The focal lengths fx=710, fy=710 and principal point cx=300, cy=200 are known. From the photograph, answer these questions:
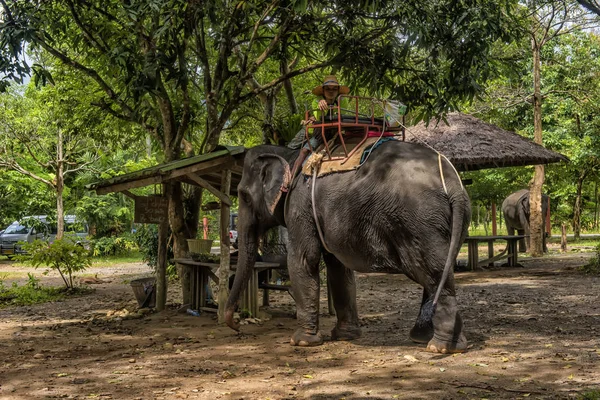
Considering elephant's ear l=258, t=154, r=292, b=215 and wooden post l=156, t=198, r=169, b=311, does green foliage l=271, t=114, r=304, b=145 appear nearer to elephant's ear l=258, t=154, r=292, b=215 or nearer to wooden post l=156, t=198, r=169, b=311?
wooden post l=156, t=198, r=169, b=311

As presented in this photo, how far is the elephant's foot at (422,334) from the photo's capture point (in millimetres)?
7737

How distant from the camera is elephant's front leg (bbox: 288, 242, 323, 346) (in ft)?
26.6

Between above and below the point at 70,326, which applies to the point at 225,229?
above

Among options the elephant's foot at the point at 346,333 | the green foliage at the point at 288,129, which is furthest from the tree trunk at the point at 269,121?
the elephant's foot at the point at 346,333

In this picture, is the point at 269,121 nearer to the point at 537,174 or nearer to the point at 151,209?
the point at 151,209

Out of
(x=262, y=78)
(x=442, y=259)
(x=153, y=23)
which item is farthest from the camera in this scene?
(x=262, y=78)

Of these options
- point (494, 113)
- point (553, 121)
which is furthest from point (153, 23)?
point (553, 121)

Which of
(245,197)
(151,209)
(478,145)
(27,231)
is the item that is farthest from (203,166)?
(27,231)

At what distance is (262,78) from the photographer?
63.2ft

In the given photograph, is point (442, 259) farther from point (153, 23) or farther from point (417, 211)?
point (153, 23)

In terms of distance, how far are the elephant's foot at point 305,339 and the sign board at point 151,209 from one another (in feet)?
11.0

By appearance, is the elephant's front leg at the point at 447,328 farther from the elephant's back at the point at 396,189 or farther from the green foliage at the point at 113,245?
the green foliage at the point at 113,245

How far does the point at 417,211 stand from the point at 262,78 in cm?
1276

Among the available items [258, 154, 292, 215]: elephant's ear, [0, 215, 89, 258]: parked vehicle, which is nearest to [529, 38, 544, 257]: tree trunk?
[258, 154, 292, 215]: elephant's ear
